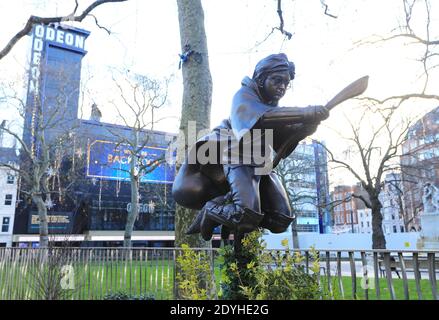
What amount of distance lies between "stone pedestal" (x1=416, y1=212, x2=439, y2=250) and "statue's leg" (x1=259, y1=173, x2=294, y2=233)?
21.5 meters

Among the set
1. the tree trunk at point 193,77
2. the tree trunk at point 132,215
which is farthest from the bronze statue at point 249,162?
the tree trunk at point 132,215

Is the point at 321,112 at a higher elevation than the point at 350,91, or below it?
below

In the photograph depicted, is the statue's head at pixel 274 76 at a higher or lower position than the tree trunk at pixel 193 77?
lower

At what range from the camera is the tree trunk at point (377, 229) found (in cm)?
2119

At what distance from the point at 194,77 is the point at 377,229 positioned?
766 inches

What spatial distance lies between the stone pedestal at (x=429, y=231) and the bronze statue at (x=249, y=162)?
21576 mm

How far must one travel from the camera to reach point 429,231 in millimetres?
21484

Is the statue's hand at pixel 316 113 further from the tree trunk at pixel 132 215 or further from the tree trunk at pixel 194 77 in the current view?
the tree trunk at pixel 132 215

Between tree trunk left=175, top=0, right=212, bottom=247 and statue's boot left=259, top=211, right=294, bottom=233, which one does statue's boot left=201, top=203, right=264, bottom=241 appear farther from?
tree trunk left=175, top=0, right=212, bottom=247

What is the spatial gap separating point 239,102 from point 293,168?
2744 centimetres

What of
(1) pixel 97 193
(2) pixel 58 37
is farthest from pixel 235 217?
(2) pixel 58 37
